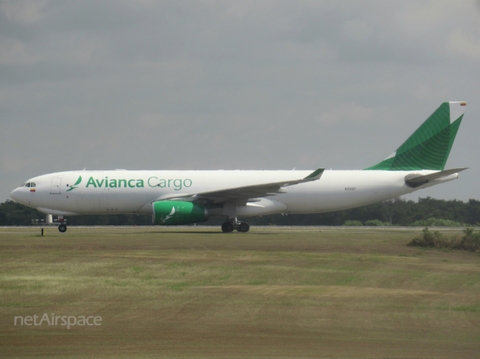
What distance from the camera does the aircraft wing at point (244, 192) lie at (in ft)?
120

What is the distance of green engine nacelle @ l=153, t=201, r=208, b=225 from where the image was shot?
3712cm

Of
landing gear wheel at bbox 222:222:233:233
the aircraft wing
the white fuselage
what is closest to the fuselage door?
the white fuselage

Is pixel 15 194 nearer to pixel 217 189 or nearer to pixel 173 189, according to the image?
pixel 173 189

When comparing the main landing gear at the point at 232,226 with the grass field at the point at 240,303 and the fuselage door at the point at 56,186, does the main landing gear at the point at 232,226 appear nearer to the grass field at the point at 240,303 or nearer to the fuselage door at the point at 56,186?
the fuselage door at the point at 56,186

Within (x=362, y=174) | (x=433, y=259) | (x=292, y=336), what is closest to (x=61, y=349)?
(x=292, y=336)

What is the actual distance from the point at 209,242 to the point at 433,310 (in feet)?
51.7

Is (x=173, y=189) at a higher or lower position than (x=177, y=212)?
higher

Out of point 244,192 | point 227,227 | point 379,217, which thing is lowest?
point 227,227

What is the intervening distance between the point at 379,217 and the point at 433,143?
25416mm

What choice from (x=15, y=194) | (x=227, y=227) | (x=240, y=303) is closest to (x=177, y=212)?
(x=227, y=227)

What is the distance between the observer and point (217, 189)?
131 feet

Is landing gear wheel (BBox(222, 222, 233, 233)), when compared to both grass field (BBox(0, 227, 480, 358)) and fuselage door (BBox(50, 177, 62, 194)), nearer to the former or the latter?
fuselage door (BBox(50, 177, 62, 194))

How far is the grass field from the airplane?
14.0 metres

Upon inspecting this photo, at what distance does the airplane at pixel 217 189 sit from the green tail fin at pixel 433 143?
2.11 ft
